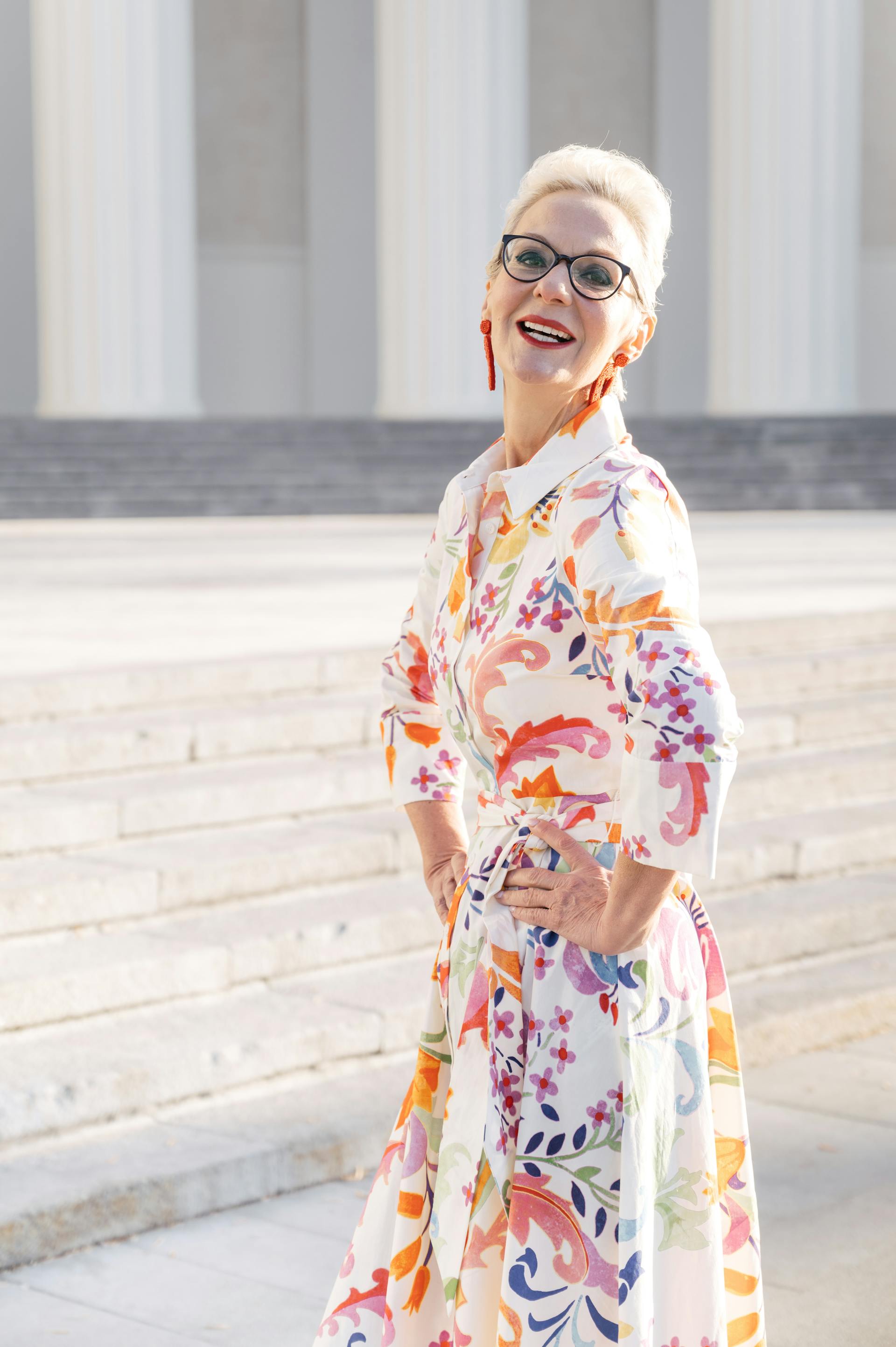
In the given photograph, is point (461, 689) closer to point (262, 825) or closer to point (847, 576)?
point (262, 825)

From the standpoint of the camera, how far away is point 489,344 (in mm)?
2004

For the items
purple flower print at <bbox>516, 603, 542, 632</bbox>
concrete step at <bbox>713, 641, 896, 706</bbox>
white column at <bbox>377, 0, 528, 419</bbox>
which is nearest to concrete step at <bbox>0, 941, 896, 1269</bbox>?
purple flower print at <bbox>516, 603, 542, 632</bbox>

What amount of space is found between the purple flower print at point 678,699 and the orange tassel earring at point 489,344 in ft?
1.49

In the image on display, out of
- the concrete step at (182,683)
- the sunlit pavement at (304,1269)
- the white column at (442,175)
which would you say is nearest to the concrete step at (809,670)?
the concrete step at (182,683)

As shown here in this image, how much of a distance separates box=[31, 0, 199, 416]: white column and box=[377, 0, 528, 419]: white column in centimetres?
264

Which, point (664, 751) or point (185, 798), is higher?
point (664, 751)

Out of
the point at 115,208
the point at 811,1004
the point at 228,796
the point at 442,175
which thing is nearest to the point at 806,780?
the point at 811,1004

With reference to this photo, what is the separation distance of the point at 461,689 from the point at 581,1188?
53 centimetres

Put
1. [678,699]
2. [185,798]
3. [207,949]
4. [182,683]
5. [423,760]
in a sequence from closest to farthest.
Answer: [678,699], [423,760], [207,949], [185,798], [182,683]

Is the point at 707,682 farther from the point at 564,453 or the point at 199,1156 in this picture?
the point at 199,1156

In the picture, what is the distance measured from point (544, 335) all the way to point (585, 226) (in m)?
0.12

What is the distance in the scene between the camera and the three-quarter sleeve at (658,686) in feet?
5.56

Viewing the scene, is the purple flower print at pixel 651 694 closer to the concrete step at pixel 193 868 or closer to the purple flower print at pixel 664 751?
the purple flower print at pixel 664 751

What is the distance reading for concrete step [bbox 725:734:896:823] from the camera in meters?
6.33
